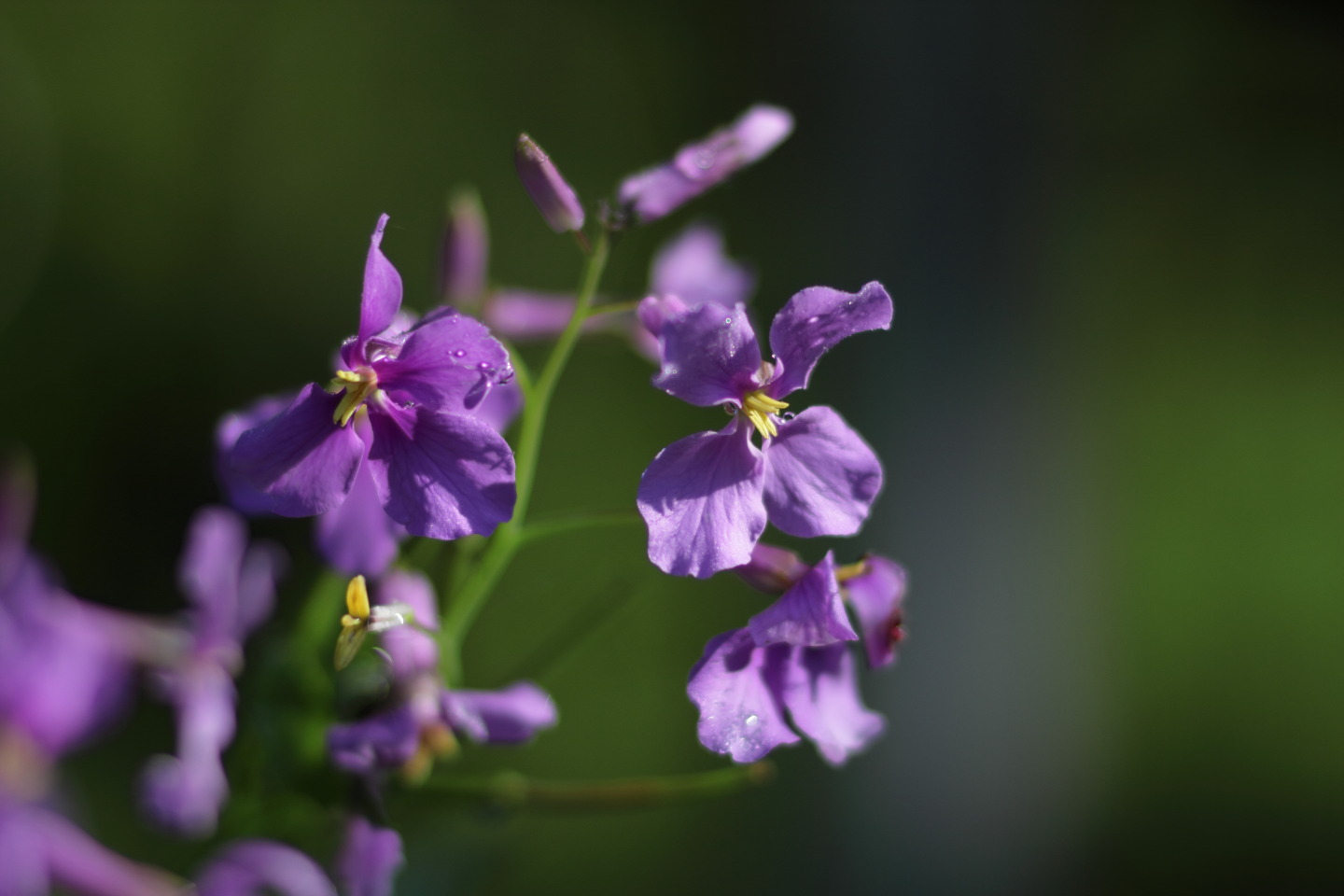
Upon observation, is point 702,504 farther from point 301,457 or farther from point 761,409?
point 301,457

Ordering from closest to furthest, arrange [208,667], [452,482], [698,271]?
[452,482]
[208,667]
[698,271]

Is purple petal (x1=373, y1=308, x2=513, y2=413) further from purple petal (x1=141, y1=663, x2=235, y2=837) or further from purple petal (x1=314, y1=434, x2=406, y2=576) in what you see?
purple petal (x1=141, y1=663, x2=235, y2=837)

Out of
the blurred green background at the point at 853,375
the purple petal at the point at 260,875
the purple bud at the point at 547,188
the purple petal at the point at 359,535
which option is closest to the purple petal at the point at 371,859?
the purple petal at the point at 260,875

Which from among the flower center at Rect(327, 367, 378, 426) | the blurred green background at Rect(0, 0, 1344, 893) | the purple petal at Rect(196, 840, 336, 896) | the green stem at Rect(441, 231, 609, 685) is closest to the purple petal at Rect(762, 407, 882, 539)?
the green stem at Rect(441, 231, 609, 685)

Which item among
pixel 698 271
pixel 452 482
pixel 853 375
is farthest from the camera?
pixel 853 375

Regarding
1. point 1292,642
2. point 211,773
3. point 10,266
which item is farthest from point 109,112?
point 1292,642

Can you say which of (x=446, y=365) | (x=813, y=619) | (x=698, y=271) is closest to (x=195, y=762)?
(x=446, y=365)

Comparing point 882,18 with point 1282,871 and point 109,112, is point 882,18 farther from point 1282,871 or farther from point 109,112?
point 1282,871

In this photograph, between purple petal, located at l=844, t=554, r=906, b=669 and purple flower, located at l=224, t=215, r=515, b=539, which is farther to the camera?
purple petal, located at l=844, t=554, r=906, b=669
